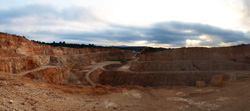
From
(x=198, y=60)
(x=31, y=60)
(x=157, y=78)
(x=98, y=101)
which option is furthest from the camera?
(x=198, y=60)

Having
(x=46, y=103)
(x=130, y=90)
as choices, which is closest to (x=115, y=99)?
(x=130, y=90)

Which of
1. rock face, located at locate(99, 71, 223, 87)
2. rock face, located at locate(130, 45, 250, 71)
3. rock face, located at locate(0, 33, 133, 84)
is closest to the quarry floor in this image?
rock face, located at locate(99, 71, 223, 87)

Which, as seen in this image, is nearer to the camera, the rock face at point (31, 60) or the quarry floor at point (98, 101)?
the quarry floor at point (98, 101)

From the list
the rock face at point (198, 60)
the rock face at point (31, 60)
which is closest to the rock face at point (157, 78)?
the rock face at point (198, 60)

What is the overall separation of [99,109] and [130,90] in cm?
582

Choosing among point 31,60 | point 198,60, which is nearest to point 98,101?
point 31,60

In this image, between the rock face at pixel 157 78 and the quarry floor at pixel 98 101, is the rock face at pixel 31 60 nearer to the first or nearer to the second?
the rock face at pixel 157 78

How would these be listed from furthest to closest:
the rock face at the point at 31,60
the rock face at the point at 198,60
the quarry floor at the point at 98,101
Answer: the rock face at the point at 198,60 < the rock face at the point at 31,60 < the quarry floor at the point at 98,101

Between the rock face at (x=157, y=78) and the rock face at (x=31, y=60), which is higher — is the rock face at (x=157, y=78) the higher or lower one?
the lower one

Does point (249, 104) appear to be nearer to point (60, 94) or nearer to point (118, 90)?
point (118, 90)

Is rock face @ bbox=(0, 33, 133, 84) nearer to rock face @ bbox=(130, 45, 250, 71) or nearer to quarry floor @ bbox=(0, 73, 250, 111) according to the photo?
rock face @ bbox=(130, 45, 250, 71)

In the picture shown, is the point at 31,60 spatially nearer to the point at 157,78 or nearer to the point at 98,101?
the point at 157,78

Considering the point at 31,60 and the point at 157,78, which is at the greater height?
the point at 31,60

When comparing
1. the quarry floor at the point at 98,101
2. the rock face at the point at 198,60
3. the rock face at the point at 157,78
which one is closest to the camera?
the quarry floor at the point at 98,101
